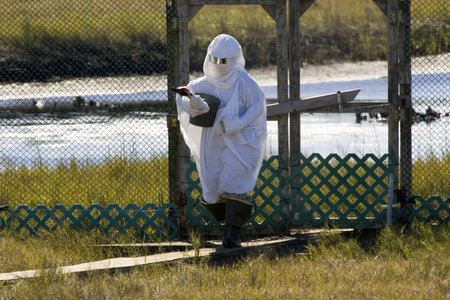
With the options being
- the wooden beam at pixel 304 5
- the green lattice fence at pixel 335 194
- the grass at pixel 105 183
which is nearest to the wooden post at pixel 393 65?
the green lattice fence at pixel 335 194

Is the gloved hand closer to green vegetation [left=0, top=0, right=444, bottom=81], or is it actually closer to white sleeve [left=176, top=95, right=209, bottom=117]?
white sleeve [left=176, top=95, right=209, bottom=117]

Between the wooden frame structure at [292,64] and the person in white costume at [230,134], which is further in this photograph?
the wooden frame structure at [292,64]

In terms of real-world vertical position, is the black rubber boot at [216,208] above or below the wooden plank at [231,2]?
below

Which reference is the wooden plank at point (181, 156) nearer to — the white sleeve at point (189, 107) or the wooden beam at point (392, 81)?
the white sleeve at point (189, 107)

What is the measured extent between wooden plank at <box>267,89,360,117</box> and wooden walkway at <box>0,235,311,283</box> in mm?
1180

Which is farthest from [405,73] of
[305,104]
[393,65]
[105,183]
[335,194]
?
[105,183]

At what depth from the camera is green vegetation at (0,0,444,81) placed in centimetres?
1564

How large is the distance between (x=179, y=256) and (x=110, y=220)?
1.19m

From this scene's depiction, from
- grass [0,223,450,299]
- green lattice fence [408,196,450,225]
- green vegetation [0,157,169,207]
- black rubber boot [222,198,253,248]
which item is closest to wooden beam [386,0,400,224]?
green lattice fence [408,196,450,225]

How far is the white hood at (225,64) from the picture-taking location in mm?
7711

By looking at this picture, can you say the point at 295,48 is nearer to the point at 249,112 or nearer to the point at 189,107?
the point at 249,112

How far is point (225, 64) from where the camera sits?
305 inches

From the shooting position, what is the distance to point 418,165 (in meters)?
10.7

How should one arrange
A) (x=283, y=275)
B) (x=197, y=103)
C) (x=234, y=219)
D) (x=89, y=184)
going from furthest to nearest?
(x=89, y=184)
(x=234, y=219)
(x=197, y=103)
(x=283, y=275)
